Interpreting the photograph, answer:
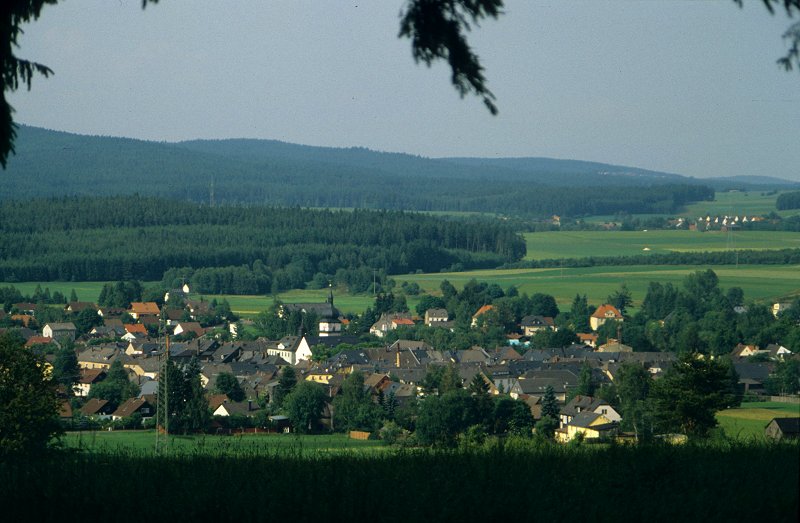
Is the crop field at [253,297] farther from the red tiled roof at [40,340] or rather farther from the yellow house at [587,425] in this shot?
the yellow house at [587,425]

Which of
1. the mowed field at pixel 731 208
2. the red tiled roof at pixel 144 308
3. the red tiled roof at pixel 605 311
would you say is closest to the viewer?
the red tiled roof at pixel 605 311

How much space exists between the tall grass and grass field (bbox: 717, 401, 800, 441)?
1547 centimetres

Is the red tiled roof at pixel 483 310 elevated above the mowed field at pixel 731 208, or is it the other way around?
the mowed field at pixel 731 208

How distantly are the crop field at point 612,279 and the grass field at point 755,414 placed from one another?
117 feet

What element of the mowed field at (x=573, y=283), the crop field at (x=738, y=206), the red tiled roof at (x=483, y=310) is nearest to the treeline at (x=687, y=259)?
the mowed field at (x=573, y=283)

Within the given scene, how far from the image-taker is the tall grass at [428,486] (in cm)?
620

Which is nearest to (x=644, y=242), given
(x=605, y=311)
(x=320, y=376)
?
(x=605, y=311)

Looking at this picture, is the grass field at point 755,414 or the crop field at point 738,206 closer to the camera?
the grass field at point 755,414

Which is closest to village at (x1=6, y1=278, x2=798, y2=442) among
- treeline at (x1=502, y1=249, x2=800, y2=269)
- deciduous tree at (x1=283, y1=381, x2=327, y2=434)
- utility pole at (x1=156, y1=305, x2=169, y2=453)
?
deciduous tree at (x1=283, y1=381, x2=327, y2=434)

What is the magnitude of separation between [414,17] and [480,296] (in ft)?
226

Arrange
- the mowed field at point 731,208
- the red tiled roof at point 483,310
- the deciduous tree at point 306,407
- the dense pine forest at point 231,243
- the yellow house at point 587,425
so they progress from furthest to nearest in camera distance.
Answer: the mowed field at point 731,208 < the dense pine forest at point 231,243 < the red tiled roof at point 483,310 < the deciduous tree at point 306,407 < the yellow house at point 587,425

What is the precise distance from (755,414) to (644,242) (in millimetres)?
94140

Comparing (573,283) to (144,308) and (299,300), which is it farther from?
(144,308)

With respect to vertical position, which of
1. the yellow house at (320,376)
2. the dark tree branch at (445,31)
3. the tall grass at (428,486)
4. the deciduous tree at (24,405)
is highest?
the dark tree branch at (445,31)
